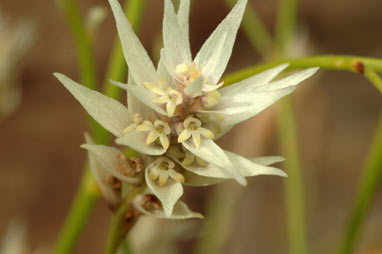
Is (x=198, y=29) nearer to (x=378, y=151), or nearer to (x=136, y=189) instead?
(x=378, y=151)

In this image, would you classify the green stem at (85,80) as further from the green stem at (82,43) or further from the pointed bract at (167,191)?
the pointed bract at (167,191)

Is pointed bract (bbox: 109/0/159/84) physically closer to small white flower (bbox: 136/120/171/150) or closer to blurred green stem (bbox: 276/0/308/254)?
small white flower (bbox: 136/120/171/150)

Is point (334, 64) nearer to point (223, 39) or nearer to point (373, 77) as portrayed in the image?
point (373, 77)

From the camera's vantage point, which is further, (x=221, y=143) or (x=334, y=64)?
(x=221, y=143)

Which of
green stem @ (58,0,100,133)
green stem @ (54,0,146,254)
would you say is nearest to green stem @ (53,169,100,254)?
green stem @ (54,0,146,254)

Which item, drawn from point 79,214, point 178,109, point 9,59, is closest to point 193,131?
point 178,109

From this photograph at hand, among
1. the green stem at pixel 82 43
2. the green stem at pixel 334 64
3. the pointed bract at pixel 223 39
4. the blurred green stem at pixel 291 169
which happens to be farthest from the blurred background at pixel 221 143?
the pointed bract at pixel 223 39
